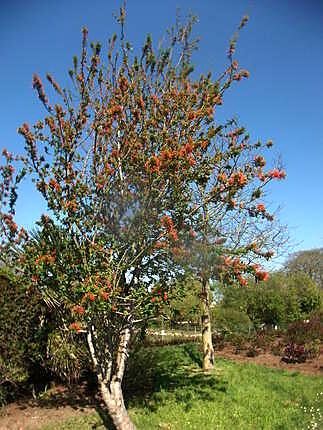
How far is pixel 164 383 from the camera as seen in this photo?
816cm

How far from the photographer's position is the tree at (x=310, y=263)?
125ft

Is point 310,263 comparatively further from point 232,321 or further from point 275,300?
point 232,321

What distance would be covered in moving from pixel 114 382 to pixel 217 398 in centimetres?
247

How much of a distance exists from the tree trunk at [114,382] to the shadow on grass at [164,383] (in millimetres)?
1331

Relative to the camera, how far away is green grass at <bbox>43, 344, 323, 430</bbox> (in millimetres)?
5953

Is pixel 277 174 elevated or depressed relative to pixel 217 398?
elevated

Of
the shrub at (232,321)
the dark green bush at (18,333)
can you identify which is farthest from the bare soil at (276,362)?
the dark green bush at (18,333)

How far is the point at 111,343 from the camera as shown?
5.82 m

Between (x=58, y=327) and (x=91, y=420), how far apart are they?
1.78 m

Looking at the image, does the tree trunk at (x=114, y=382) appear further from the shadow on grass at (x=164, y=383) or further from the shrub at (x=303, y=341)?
the shrub at (x=303, y=341)

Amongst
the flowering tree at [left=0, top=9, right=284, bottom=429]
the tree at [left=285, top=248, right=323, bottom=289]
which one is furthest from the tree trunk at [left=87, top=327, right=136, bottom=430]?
the tree at [left=285, top=248, right=323, bottom=289]

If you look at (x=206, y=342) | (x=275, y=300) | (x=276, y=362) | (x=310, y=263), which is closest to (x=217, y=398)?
(x=206, y=342)

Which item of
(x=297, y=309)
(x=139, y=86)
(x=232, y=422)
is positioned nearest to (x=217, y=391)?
(x=232, y=422)

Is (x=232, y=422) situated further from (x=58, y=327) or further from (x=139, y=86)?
(x=139, y=86)
